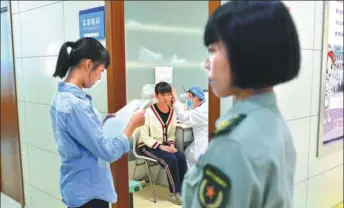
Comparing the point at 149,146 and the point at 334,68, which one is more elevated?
the point at 334,68

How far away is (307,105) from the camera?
1928 mm

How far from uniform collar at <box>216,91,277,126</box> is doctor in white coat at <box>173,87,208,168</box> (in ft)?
7.79

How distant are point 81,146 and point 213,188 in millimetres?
936

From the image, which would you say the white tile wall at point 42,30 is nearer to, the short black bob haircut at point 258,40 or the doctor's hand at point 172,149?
the doctor's hand at point 172,149

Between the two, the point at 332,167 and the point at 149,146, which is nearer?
the point at 332,167

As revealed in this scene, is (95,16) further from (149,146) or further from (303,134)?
(149,146)

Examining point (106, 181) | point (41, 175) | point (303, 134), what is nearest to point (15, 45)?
point (41, 175)

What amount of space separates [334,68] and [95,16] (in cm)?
149

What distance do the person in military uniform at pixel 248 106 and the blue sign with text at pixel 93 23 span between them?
134cm

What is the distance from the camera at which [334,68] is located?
2074 millimetres

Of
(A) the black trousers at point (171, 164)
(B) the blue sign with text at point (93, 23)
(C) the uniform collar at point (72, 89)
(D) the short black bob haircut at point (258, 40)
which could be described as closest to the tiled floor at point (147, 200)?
(A) the black trousers at point (171, 164)

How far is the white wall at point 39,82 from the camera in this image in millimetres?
2317

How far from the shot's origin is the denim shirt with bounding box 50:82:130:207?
1.40 m

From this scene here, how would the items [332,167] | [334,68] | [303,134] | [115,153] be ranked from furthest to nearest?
[332,167] < [334,68] < [303,134] < [115,153]
